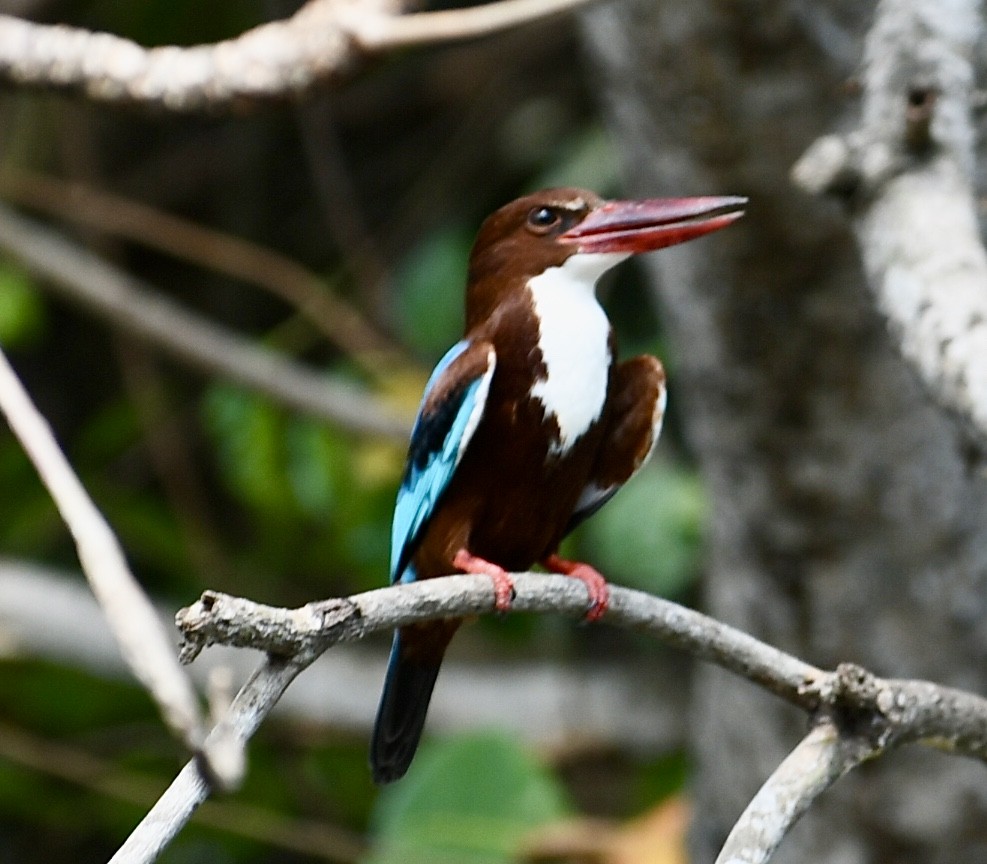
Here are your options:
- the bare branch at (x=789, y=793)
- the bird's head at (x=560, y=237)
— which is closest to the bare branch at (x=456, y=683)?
the bird's head at (x=560, y=237)

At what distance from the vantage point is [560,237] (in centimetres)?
165

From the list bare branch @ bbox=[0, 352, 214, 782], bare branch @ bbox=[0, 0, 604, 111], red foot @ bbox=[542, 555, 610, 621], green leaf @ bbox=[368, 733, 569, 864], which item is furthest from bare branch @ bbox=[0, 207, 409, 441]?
bare branch @ bbox=[0, 352, 214, 782]

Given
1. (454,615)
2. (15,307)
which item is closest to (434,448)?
(454,615)

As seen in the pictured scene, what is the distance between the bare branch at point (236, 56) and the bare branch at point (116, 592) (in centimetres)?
79

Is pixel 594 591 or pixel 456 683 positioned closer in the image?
pixel 594 591

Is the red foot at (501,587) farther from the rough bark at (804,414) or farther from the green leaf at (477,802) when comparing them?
the green leaf at (477,802)

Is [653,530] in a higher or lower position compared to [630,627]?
lower

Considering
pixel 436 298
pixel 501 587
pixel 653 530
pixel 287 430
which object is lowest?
pixel 653 530

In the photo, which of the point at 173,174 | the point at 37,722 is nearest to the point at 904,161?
the point at 37,722

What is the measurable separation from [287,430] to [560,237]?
66.7 inches

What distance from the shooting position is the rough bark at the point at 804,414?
7.02ft

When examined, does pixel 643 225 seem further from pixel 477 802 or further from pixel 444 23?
pixel 477 802

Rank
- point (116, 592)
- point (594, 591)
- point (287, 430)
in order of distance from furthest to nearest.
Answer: point (287, 430), point (594, 591), point (116, 592)

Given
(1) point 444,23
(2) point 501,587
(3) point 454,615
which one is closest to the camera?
(3) point 454,615
